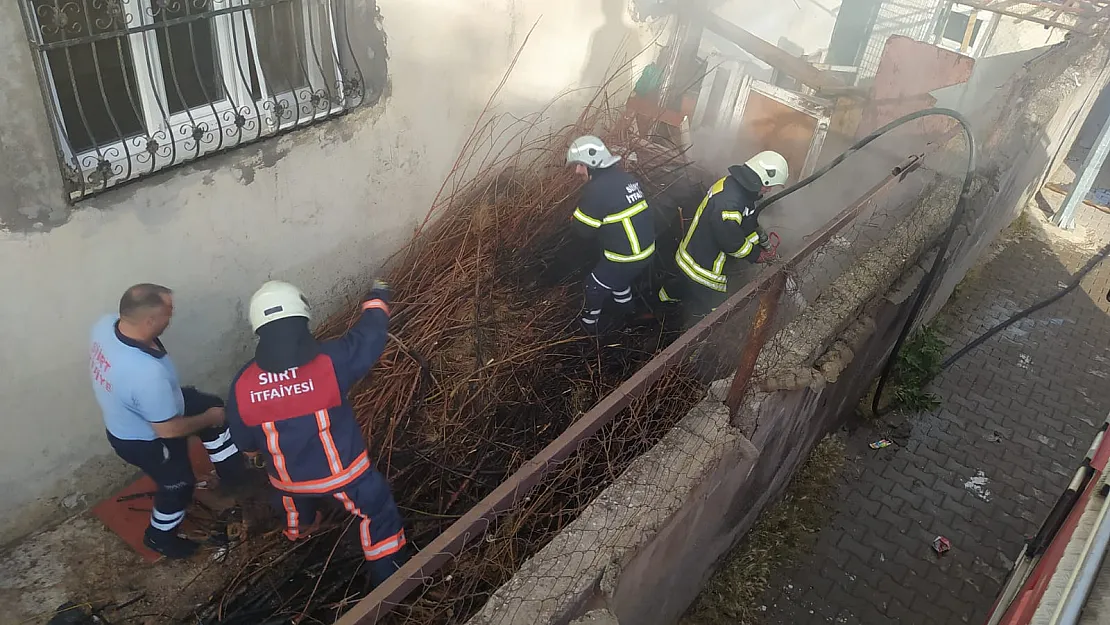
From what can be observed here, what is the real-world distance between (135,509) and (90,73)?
2.40 metres

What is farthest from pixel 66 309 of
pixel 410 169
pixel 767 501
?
pixel 767 501

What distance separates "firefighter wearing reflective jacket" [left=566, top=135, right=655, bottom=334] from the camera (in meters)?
4.78

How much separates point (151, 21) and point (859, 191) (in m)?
6.19

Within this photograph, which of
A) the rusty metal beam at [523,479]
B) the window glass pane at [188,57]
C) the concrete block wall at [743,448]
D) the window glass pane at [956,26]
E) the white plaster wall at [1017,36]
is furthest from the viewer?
the window glass pane at [956,26]

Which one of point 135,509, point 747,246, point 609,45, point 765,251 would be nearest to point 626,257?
point 747,246

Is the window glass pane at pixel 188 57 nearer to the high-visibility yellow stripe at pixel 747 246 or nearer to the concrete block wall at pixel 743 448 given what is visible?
the concrete block wall at pixel 743 448

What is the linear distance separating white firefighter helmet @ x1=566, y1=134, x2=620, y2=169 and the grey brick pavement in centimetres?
322

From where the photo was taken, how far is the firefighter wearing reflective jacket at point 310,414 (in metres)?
2.89

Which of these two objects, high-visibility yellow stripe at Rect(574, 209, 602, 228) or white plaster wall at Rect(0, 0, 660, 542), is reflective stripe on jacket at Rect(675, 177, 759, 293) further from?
white plaster wall at Rect(0, 0, 660, 542)

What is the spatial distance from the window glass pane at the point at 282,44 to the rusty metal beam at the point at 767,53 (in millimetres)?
4446

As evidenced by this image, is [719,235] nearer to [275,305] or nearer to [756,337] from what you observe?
[756,337]

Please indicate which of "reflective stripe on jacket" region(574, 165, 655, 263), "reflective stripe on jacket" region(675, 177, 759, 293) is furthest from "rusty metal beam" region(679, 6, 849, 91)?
"reflective stripe on jacket" region(574, 165, 655, 263)

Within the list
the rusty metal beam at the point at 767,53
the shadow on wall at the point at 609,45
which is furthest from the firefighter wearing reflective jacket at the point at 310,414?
the rusty metal beam at the point at 767,53

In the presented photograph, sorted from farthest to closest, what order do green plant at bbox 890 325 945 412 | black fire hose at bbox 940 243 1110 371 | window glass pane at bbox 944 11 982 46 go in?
window glass pane at bbox 944 11 982 46
black fire hose at bbox 940 243 1110 371
green plant at bbox 890 325 945 412
